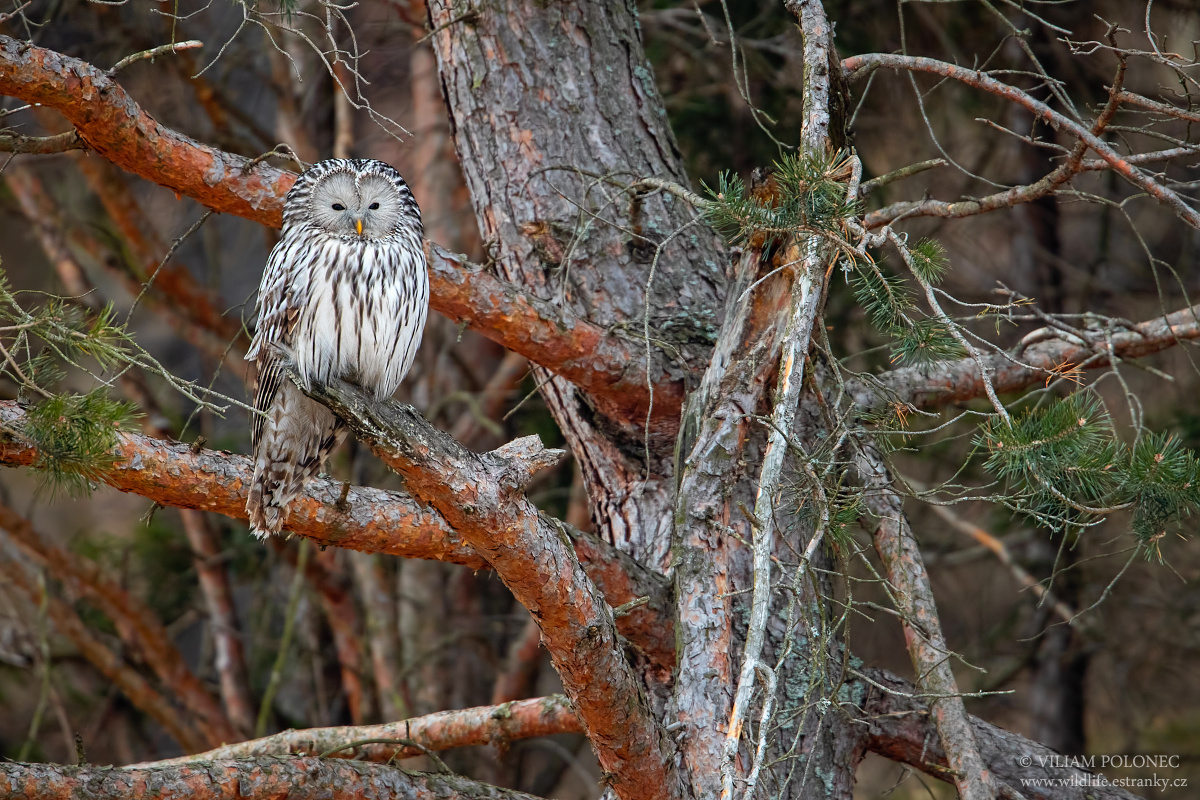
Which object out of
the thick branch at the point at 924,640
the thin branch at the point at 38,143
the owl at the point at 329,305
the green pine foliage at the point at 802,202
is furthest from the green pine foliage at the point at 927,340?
the thin branch at the point at 38,143

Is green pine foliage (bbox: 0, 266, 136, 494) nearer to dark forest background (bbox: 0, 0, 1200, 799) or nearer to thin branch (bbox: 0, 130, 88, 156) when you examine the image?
thin branch (bbox: 0, 130, 88, 156)

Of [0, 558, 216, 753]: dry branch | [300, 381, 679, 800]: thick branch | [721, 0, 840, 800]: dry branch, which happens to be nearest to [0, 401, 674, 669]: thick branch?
[300, 381, 679, 800]: thick branch

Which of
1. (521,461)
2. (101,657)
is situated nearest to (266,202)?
(521,461)

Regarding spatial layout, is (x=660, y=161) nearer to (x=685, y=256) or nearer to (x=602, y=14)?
(x=685, y=256)

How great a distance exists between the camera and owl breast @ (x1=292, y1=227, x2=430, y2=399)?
10.5ft

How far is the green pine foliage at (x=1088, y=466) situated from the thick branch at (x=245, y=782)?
150cm

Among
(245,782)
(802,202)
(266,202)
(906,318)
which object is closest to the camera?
(802,202)

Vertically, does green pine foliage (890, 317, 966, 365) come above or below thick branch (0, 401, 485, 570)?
above

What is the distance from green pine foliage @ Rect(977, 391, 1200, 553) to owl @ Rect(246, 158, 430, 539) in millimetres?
1651

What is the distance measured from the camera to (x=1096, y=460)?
2467 millimetres

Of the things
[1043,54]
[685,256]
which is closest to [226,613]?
[685,256]

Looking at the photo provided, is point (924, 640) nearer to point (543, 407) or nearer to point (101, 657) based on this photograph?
point (543, 407)

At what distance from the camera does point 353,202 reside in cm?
337

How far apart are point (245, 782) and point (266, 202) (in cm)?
155
